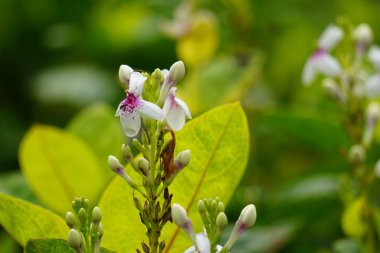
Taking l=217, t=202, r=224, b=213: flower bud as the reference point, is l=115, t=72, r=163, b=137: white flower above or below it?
above

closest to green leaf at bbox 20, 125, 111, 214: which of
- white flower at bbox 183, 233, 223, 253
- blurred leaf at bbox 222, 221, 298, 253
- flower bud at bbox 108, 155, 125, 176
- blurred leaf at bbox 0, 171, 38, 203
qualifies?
blurred leaf at bbox 0, 171, 38, 203

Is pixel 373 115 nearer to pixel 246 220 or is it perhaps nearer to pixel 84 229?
pixel 246 220

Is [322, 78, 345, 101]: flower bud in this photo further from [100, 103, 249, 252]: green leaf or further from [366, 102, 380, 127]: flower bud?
[100, 103, 249, 252]: green leaf

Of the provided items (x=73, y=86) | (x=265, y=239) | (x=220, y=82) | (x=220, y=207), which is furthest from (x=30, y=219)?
(x=73, y=86)

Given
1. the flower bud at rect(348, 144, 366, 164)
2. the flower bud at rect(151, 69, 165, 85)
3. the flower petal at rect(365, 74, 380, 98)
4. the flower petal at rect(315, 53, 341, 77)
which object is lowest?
the flower bud at rect(348, 144, 366, 164)

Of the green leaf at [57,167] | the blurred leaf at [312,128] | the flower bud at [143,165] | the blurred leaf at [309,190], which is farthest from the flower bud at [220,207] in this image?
the blurred leaf at [309,190]

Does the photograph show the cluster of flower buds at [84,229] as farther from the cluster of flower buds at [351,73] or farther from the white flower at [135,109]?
the cluster of flower buds at [351,73]

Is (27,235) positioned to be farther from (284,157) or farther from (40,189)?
(284,157)
